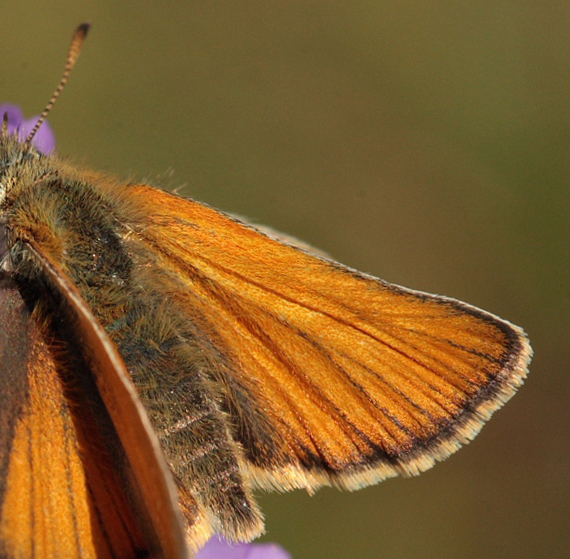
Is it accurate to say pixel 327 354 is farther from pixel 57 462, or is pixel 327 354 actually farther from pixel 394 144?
pixel 394 144

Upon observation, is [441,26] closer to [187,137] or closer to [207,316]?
[187,137]

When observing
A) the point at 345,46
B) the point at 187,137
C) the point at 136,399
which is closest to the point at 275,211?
the point at 187,137

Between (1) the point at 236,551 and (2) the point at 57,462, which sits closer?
(2) the point at 57,462

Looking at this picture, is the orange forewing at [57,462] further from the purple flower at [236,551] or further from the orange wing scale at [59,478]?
the purple flower at [236,551]

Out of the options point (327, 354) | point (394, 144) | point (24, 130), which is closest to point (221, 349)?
point (327, 354)

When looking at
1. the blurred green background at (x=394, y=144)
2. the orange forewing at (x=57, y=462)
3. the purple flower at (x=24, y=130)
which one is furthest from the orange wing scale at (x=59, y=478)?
the blurred green background at (x=394, y=144)

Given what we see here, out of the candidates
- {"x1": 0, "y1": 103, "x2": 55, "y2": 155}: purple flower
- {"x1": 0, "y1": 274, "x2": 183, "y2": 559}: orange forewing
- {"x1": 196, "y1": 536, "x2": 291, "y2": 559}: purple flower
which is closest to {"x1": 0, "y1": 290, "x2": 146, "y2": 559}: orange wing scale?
{"x1": 0, "y1": 274, "x2": 183, "y2": 559}: orange forewing
